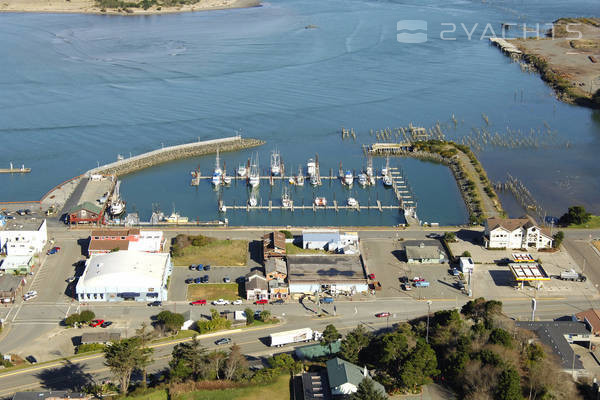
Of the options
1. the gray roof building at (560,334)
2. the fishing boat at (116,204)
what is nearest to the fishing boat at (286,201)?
the fishing boat at (116,204)

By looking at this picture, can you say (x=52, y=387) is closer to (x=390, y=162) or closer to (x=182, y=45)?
(x=390, y=162)

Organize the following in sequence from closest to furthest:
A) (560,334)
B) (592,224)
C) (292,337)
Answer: (560,334), (292,337), (592,224)

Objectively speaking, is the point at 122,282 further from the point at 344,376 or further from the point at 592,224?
the point at 592,224

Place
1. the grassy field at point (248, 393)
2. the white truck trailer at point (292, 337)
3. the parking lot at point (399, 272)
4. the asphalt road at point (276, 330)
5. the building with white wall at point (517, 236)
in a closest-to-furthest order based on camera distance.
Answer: the grassy field at point (248, 393) → the asphalt road at point (276, 330) → the white truck trailer at point (292, 337) → the parking lot at point (399, 272) → the building with white wall at point (517, 236)

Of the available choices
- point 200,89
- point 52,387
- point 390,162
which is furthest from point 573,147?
point 52,387

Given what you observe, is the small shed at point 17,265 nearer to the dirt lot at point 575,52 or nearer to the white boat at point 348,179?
the white boat at point 348,179

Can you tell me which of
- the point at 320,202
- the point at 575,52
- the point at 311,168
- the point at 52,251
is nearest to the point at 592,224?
the point at 320,202

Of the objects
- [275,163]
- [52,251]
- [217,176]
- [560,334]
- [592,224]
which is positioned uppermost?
[52,251]
